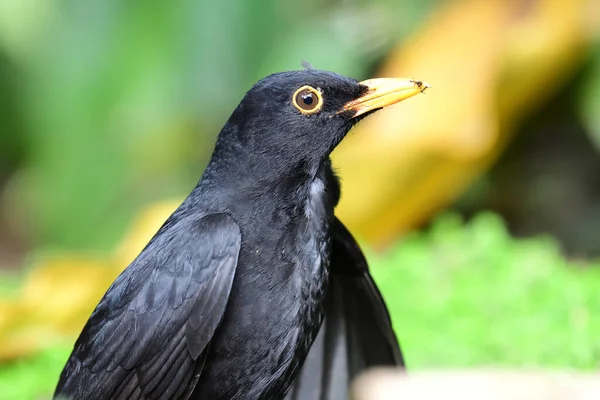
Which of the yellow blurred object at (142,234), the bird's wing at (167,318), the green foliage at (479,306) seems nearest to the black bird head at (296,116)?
the bird's wing at (167,318)

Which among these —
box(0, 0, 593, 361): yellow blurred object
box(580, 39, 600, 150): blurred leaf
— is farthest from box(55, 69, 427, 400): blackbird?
box(580, 39, 600, 150): blurred leaf

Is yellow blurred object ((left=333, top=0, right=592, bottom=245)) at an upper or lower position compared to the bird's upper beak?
upper

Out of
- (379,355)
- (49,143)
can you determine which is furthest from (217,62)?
(379,355)

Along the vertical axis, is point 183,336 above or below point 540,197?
below

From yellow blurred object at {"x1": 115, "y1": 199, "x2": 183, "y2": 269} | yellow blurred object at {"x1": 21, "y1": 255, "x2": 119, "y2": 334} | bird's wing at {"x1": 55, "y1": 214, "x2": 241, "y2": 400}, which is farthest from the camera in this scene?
yellow blurred object at {"x1": 115, "y1": 199, "x2": 183, "y2": 269}

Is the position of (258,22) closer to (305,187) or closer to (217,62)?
(217,62)

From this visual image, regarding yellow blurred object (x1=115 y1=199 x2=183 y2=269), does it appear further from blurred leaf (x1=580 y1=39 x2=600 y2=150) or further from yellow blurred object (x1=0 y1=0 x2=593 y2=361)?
blurred leaf (x1=580 y1=39 x2=600 y2=150)

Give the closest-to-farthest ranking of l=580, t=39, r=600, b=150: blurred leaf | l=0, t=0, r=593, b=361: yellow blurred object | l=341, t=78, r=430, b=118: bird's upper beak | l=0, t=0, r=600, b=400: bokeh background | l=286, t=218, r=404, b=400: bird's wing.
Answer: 1. l=341, t=78, r=430, b=118: bird's upper beak
2. l=286, t=218, r=404, b=400: bird's wing
3. l=0, t=0, r=593, b=361: yellow blurred object
4. l=0, t=0, r=600, b=400: bokeh background
5. l=580, t=39, r=600, b=150: blurred leaf

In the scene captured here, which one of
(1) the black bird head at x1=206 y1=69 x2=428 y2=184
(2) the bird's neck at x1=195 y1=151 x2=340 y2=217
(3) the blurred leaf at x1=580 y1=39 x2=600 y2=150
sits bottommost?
(2) the bird's neck at x1=195 y1=151 x2=340 y2=217

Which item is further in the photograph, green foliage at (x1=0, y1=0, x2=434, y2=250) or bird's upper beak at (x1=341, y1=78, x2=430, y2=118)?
green foliage at (x1=0, y1=0, x2=434, y2=250)
